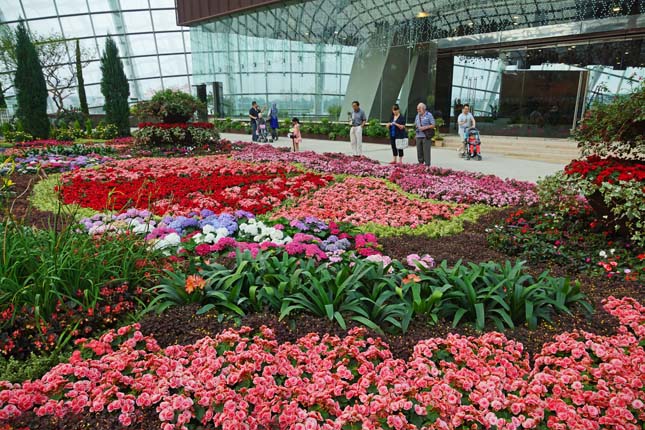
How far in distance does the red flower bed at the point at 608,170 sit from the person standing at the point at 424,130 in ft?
17.9

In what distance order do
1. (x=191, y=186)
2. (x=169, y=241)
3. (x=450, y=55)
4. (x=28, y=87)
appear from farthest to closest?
1. (x=450, y=55)
2. (x=28, y=87)
3. (x=191, y=186)
4. (x=169, y=241)

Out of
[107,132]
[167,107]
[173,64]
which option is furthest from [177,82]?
[167,107]

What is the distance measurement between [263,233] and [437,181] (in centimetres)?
458

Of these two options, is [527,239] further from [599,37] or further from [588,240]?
[599,37]

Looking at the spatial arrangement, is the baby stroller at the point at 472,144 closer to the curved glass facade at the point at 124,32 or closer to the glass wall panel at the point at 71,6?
the curved glass facade at the point at 124,32

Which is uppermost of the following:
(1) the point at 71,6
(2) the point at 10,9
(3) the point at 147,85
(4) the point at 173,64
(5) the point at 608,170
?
(1) the point at 71,6

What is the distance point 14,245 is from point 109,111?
20.9 metres

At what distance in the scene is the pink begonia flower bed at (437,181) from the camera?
7078 millimetres

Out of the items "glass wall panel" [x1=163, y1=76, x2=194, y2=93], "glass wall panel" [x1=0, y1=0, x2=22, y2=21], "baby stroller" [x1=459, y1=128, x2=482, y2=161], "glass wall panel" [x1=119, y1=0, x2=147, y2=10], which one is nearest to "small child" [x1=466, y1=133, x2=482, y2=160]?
"baby stroller" [x1=459, y1=128, x2=482, y2=161]

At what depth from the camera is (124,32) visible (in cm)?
3822

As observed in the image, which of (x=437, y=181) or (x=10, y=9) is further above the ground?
(x=10, y=9)

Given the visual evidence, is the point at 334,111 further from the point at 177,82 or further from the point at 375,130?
the point at 177,82

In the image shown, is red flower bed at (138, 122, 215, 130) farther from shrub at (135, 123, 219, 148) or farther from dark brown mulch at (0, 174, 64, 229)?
dark brown mulch at (0, 174, 64, 229)

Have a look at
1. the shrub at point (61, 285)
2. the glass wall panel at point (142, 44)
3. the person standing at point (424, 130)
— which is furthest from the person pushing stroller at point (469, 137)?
the glass wall panel at point (142, 44)
